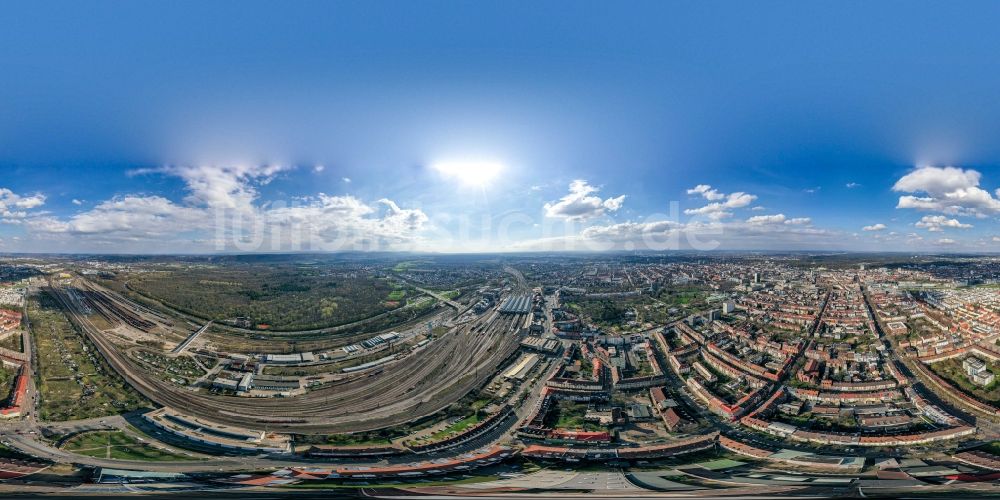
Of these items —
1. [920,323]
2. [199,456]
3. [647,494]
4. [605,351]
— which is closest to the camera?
[647,494]

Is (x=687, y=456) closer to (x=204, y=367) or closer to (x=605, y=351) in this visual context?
(x=605, y=351)

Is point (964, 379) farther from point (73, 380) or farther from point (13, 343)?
point (13, 343)

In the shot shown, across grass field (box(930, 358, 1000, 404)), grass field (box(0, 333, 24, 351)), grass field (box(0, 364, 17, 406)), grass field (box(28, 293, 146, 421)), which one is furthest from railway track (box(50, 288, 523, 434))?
grass field (box(930, 358, 1000, 404))

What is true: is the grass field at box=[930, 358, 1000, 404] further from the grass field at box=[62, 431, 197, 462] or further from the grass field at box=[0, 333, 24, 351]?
the grass field at box=[0, 333, 24, 351]

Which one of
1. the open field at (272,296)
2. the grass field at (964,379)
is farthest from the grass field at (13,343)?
the grass field at (964,379)

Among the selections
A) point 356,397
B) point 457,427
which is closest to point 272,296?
point 356,397

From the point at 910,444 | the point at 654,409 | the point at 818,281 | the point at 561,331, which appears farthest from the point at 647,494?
the point at 818,281
